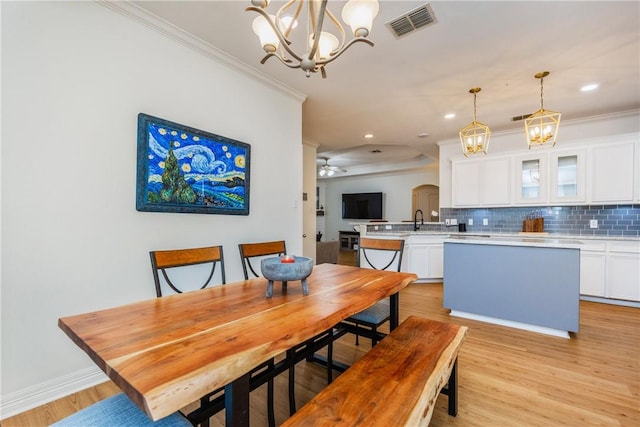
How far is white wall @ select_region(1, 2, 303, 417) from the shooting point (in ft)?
5.45

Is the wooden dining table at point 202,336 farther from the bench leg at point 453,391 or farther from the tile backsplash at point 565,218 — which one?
the tile backsplash at point 565,218

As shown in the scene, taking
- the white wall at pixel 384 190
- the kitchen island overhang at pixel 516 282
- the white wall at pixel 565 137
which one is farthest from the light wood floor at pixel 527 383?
the white wall at pixel 384 190

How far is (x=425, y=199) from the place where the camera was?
8969 mm

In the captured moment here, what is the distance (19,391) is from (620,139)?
665 centimetres

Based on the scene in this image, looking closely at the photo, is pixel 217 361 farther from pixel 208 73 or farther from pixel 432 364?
pixel 208 73

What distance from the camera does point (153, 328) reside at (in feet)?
3.44

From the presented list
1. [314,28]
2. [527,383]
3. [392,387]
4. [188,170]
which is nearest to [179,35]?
[188,170]

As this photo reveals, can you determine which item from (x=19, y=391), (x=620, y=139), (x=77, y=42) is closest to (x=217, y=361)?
(x=19, y=391)

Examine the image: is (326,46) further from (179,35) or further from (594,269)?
(594,269)

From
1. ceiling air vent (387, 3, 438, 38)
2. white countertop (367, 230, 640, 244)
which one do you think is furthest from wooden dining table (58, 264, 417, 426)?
white countertop (367, 230, 640, 244)

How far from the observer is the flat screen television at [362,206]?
9523 mm

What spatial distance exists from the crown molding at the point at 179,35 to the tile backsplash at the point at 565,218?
14.1ft

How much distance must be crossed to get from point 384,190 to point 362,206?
92 centimetres

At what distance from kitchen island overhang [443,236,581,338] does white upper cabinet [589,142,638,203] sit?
2051 mm
